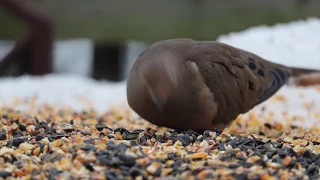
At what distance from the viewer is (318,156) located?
282 centimetres

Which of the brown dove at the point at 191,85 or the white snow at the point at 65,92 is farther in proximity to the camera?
the white snow at the point at 65,92

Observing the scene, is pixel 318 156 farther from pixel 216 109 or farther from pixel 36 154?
pixel 36 154

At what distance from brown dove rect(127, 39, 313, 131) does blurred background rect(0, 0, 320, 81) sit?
5.33 metres

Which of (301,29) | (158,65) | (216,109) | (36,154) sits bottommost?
(36,154)

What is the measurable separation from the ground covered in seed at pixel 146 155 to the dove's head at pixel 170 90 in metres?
0.11

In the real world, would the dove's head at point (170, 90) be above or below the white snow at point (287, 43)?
below

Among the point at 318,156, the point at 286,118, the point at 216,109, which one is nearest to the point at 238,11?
the point at 286,118

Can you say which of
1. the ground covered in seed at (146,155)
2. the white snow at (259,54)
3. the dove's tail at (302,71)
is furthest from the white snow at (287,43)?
the ground covered in seed at (146,155)

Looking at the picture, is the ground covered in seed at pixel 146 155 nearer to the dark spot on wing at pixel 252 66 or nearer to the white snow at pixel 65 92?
the dark spot on wing at pixel 252 66

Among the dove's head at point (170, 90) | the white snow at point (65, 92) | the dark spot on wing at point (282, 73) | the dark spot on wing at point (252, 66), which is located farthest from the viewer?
the white snow at point (65, 92)

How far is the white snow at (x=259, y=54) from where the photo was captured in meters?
6.05

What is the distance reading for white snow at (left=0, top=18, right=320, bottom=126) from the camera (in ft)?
19.9

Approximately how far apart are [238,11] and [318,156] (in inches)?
270

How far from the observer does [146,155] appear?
8.57 feet
